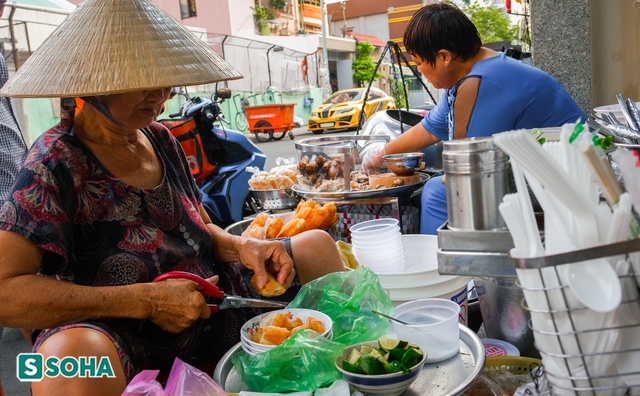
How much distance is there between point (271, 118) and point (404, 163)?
14382mm

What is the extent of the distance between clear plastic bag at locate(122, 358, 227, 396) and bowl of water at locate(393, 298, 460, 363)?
56 centimetres

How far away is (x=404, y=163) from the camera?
10.4ft

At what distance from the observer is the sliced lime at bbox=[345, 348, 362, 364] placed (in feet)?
5.03

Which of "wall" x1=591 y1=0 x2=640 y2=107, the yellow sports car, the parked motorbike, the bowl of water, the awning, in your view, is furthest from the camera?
the awning

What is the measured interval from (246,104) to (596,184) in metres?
24.3

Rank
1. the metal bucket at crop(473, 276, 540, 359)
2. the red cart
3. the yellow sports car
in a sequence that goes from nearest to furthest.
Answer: the metal bucket at crop(473, 276, 540, 359) → the red cart → the yellow sports car

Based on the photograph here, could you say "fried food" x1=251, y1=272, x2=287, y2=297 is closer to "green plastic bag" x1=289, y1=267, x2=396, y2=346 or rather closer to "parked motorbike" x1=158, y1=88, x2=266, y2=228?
"green plastic bag" x1=289, y1=267, x2=396, y2=346

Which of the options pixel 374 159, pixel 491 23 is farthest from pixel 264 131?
pixel 374 159

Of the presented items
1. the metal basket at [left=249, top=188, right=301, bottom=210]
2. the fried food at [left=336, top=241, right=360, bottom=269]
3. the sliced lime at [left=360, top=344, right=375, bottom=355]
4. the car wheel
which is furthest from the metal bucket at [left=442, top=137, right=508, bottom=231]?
the car wheel

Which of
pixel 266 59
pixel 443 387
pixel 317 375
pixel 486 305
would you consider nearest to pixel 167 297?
pixel 317 375

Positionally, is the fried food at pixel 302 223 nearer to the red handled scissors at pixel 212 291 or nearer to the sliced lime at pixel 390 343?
the red handled scissors at pixel 212 291

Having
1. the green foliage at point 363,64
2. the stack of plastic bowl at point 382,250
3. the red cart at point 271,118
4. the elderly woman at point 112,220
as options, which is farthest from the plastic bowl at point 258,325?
the green foliage at point 363,64

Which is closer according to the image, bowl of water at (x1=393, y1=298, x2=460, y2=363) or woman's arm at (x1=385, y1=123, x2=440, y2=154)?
bowl of water at (x1=393, y1=298, x2=460, y2=363)

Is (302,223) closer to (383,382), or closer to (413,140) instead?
(413,140)
